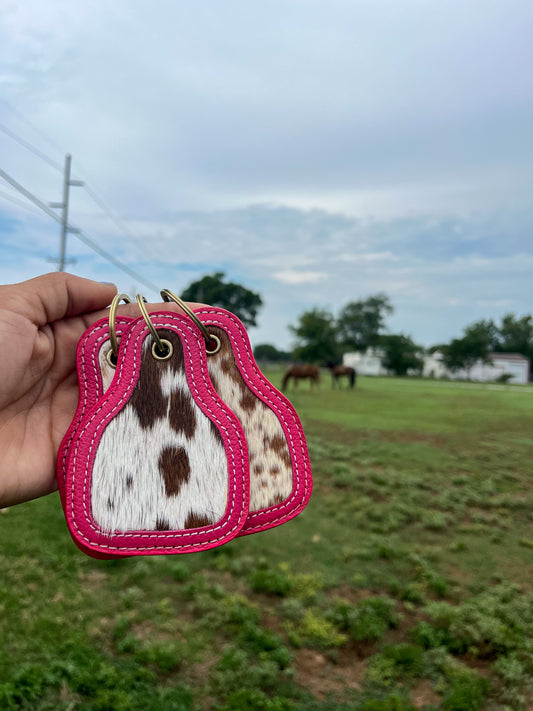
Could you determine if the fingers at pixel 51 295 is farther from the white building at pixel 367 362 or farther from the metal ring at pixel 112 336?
the white building at pixel 367 362

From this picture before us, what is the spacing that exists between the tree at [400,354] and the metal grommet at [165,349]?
74.9 meters

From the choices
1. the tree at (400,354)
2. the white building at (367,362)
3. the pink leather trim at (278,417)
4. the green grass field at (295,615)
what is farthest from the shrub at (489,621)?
the white building at (367,362)

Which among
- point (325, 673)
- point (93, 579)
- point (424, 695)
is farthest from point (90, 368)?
point (93, 579)

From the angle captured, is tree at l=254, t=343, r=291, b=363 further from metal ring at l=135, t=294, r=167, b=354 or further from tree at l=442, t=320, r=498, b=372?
metal ring at l=135, t=294, r=167, b=354

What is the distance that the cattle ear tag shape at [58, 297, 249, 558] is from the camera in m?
1.17

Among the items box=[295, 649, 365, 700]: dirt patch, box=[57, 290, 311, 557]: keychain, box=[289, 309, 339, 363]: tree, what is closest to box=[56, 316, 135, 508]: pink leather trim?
box=[57, 290, 311, 557]: keychain

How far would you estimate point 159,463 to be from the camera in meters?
1.22

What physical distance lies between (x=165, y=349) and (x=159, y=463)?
28cm

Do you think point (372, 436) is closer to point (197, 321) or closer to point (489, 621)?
point (489, 621)

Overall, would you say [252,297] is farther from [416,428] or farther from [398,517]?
[398,517]

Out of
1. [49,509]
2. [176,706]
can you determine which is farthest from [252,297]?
[176,706]

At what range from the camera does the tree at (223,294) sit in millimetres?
49875

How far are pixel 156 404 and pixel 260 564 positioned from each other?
4.49 m

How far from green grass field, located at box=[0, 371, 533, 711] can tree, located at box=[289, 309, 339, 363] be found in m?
63.5
